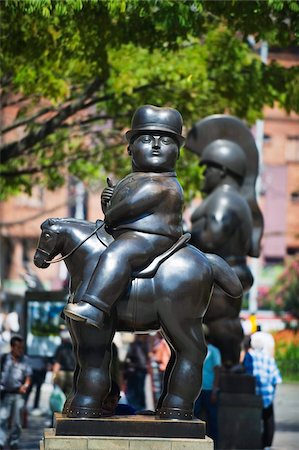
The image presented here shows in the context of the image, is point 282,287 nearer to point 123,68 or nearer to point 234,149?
point 123,68

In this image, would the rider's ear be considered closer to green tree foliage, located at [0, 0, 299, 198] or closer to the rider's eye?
green tree foliage, located at [0, 0, 299, 198]

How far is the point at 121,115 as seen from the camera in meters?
19.1

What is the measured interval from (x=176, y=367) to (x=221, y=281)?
76cm

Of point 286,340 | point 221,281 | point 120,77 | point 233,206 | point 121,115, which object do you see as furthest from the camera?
point 286,340

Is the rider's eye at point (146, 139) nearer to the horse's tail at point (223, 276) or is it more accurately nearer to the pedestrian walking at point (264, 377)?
the horse's tail at point (223, 276)

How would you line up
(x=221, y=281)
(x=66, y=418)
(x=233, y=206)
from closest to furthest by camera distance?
(x=66, y=418) < (x=221, y=281) < (x=233, y=206)

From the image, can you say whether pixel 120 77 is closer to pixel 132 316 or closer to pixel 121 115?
pixel 121 115

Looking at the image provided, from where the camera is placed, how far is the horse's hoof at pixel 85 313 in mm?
8406

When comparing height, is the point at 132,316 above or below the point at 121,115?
below

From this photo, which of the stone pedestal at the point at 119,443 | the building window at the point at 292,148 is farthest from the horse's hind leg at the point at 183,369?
the building window at the point at 292,148

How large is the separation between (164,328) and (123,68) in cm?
943

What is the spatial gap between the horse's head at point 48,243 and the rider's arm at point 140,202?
53 centimetres

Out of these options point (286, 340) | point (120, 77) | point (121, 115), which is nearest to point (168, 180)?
point (120, 77)

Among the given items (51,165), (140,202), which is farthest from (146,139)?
(51,165)
